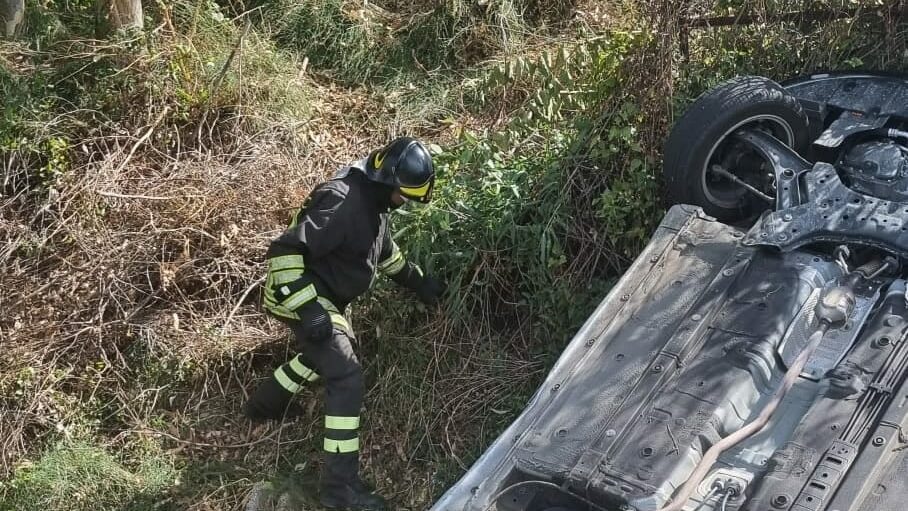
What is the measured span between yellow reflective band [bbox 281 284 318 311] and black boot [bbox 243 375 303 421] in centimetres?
68

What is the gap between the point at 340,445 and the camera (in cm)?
485

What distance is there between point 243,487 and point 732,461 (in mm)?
2748

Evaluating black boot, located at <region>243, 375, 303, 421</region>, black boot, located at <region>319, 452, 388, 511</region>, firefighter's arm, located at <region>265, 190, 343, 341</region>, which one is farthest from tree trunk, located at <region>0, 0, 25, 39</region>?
black boot, located at <region>319, 452, 388, 511</region>

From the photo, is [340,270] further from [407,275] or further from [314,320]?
[407,275]

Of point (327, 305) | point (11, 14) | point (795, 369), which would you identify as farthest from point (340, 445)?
point (11, 14)

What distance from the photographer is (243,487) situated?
17.1ft

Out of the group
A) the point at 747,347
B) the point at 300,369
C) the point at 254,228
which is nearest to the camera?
the point at 747,347

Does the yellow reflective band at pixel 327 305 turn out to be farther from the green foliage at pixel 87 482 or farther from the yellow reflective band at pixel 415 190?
the green foliage at pixel 87 482

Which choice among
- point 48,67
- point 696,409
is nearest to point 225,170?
point 48,67

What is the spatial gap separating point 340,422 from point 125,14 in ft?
12.8

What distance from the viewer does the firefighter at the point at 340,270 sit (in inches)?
188

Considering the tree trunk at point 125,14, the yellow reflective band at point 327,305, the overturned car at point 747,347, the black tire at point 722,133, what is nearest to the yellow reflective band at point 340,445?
the yellow reflective band at point 327,305

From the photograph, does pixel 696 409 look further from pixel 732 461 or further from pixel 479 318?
pixel 479 318

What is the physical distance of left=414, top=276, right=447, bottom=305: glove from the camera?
215 inches
